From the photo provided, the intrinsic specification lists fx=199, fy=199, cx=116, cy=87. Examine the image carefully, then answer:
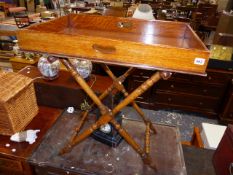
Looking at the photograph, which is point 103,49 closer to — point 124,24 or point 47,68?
point 124,24

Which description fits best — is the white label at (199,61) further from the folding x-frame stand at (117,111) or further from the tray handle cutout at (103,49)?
the tray handle cutout at (103,49)

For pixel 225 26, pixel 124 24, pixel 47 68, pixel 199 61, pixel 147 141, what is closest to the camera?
pixel 199 61

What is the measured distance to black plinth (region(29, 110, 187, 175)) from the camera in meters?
0.97

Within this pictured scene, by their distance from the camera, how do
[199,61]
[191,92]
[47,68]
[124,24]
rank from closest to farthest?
[199,61] < [124,24] < [47,68] < [191,92]

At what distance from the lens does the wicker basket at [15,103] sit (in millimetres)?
1056

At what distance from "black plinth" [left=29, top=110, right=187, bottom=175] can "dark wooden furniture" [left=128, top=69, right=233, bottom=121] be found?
3.28ft

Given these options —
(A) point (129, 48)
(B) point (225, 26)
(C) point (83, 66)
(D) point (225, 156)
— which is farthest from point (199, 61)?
(B) point (225, 26)

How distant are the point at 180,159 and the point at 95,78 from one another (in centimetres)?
80

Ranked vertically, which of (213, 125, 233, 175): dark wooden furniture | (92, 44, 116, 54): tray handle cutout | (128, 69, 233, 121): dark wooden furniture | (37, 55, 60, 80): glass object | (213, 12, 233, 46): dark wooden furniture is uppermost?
(92, 44, 116, 54): tray handle cutout

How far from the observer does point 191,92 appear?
7.01 ft

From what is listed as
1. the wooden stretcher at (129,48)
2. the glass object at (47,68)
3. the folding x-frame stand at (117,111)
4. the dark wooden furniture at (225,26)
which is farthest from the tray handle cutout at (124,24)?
the dark wooden furniture at (225,26)

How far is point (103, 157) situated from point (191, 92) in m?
1.44

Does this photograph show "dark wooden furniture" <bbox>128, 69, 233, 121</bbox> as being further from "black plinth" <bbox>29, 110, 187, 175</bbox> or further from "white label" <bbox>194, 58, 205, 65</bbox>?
"white label" <bbox>194, 58, 205, 65</bbox>

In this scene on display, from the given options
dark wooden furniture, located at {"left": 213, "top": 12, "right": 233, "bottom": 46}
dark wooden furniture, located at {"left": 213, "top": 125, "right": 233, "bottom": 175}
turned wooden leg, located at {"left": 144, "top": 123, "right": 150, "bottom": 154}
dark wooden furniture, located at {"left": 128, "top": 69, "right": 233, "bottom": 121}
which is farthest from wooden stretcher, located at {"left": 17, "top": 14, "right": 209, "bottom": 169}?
dark wooden furniture, located at {"left": 213, "top": 12, "right": 233, "bottom": 46}
